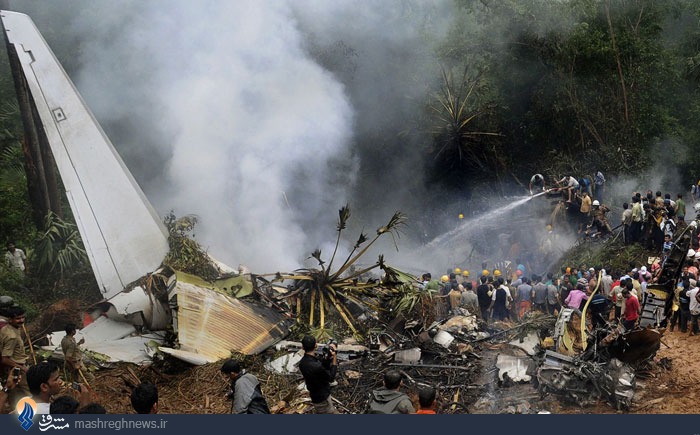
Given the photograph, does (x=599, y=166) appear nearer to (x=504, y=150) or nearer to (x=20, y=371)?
(x=504, y=150)

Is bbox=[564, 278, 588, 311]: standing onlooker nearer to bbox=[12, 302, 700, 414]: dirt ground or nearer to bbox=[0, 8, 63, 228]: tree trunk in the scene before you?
bbox=[12, 302, 700, 414]: dirt ground

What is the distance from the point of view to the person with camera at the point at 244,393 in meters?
6.37

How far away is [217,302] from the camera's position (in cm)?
1130

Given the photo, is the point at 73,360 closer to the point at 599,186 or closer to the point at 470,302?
the point at 470,302

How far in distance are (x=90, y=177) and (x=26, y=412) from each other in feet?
23.1

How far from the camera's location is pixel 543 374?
9.87 m

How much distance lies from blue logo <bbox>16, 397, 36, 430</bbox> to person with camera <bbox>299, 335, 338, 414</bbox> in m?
2.32

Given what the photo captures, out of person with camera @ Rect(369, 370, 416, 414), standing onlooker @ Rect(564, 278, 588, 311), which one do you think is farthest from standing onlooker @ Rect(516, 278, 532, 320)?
person with camera @ Rect(369, 370, 416, 414)

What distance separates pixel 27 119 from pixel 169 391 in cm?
743

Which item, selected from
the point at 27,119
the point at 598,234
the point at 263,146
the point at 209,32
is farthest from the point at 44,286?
the point at 598,234

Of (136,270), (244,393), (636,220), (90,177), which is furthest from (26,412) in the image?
(636,220)

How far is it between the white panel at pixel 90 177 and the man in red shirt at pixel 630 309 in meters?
7.37

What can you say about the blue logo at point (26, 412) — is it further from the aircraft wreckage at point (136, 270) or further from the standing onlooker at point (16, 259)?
the standing onlooker at point (16, 259)

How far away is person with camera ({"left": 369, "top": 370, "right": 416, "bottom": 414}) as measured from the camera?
19.9ft
